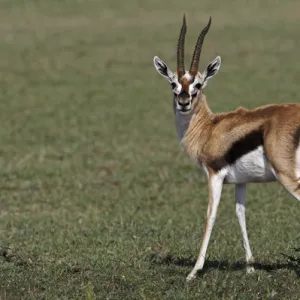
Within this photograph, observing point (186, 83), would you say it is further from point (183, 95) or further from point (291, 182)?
point (291, 182)

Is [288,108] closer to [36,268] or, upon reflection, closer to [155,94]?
[36,268]

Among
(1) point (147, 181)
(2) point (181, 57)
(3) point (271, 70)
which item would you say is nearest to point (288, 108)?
(2) point (181, 57)

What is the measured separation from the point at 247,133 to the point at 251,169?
321 millimetres

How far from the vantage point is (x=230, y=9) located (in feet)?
119

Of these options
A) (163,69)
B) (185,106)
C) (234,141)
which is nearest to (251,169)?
(234,141)

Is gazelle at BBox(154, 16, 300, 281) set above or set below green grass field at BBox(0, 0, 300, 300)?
above

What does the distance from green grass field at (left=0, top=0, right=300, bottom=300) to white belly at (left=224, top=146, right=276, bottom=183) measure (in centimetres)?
82

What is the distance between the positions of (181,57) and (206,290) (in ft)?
7.95

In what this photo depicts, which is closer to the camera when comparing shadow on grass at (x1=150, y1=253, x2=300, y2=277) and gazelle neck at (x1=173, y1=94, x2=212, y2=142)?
shadow on grass at (x1=150, y1=253, x2=300, y2=277)

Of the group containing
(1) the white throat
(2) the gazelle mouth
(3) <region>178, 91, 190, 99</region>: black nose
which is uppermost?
(3) <region>178, 91, 190, 99</region>: black nose

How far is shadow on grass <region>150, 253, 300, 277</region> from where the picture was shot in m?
7.61

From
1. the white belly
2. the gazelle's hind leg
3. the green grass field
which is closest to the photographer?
the gazelle's hind leg

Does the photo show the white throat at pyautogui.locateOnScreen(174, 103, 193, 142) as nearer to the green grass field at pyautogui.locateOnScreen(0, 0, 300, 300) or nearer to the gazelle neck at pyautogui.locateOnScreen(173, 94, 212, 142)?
the gazelle neck at pyautogui.locateOnScreen(173, 94, 212, 142)

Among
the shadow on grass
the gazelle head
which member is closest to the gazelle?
the gazelle head
